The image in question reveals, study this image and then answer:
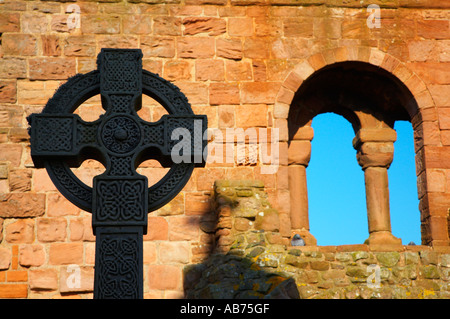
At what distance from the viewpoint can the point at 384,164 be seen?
33.0 feet

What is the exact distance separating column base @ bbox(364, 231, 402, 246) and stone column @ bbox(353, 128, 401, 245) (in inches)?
3.6

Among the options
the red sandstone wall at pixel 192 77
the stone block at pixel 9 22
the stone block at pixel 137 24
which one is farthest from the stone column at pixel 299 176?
the stone block at pixel 9 22

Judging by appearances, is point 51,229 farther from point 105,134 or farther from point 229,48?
point 105,134

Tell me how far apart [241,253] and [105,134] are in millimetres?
3092

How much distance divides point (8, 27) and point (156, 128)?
479 cm

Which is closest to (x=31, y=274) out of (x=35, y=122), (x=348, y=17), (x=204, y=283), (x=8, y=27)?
(x=204, y=283)

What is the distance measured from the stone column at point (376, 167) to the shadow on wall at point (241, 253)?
78.1 inches

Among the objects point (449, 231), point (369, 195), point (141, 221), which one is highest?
point (369, 195)

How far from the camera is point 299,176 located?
10.1 m

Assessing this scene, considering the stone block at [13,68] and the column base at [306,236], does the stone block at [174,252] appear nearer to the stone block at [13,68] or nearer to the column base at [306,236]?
the column base at [306,236]

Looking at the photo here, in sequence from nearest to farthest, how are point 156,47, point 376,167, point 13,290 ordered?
1. point 13,290
2. point 156,47
3. point 376,167

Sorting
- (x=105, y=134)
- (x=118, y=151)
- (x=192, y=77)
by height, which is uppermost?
(x=192, y=77)

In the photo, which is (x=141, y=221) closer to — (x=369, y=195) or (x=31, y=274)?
(x=31, y=274)

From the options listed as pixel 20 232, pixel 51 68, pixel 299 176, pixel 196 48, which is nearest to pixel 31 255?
pixel 20 232
